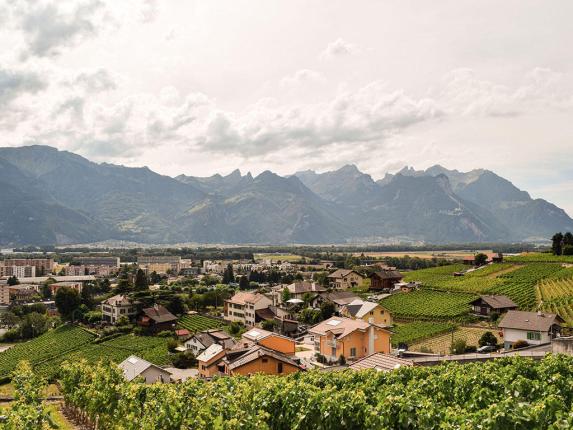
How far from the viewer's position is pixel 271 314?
230 ft

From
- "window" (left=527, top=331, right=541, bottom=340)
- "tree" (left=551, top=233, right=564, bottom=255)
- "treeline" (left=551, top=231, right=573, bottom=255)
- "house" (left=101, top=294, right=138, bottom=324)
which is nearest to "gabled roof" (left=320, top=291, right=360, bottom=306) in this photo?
"house" (left=101, top=294, right=138, bottom=324)

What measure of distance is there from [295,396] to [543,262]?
7643 cm

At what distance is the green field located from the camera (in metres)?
52.2

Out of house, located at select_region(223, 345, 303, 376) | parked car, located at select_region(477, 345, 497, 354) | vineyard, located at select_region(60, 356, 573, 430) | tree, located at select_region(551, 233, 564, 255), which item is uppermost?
tree, located at select_region(551, 233, 564, 255)

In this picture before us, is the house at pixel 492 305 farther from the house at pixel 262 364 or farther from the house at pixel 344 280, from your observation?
the house at pixel 344 280

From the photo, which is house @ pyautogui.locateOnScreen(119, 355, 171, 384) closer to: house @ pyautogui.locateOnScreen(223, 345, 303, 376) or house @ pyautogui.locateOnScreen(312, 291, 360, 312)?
house @ pyautogui.locateOnScreen(223, 345, 303, 376)

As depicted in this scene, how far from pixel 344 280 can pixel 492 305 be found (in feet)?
137

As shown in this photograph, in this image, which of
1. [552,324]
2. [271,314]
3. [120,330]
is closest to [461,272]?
[271,314]

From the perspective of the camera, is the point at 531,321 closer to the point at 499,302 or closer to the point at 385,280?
the point at 499,302

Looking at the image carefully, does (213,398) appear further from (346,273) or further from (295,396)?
(346,273)

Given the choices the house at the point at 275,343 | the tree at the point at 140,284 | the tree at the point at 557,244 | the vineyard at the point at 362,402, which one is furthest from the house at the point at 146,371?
the tree at the point at 557,244

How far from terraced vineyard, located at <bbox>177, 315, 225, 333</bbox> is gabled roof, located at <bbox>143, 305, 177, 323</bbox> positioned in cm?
163

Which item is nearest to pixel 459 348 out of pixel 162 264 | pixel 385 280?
pixel 385 280

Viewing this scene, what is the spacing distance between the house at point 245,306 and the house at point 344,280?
1029 inches
